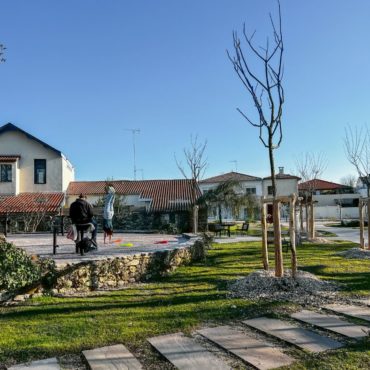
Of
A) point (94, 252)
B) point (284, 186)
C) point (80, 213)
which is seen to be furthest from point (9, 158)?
point (284, 186)

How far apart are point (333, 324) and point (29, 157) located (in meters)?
29.5

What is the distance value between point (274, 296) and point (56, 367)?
3908 millimetres

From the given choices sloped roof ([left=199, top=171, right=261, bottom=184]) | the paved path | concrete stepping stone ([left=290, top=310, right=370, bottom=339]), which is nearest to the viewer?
concrete stepping stone ([left=290, top=310, right=370, bottom=339])

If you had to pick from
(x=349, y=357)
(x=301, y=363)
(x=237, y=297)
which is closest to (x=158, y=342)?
(x=301, y=363)

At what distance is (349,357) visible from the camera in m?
4.21

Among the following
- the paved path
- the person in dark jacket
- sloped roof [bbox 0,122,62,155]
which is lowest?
the paved path

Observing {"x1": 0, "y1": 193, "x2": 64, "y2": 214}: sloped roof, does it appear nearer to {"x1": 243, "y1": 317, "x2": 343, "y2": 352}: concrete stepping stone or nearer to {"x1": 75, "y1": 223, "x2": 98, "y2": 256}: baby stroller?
{"x1": 75, "y1": 223, "x2": 98, "y2": 256}: baby stroller

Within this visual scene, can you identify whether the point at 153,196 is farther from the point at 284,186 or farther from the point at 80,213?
the point at 284,186

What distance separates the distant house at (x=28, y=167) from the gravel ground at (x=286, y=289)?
24498 millimetres

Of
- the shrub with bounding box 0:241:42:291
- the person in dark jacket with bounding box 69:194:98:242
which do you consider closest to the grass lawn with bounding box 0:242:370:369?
the shrub with bounding box 0:241:42:291

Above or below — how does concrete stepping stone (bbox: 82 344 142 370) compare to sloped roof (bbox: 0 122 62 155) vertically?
below

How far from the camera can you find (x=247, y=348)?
4.59m

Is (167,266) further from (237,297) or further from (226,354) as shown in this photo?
(226,354)

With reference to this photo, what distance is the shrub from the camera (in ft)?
22.8
